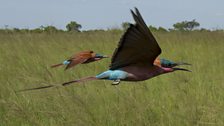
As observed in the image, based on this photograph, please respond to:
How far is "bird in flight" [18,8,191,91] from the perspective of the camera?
5.39 ft

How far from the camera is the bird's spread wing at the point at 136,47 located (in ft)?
5.09

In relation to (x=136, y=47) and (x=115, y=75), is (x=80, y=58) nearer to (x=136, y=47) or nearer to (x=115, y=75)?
(x=115, y=75)

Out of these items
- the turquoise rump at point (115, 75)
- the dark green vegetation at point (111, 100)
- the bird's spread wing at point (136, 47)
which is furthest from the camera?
the dark green vegetation at point (111, 100)

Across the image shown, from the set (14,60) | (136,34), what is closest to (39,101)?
(136,34)

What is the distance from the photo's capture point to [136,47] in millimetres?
1706

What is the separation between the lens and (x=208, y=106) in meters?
2.44

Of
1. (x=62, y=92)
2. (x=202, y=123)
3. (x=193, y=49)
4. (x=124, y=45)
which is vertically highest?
(x=193, y=49)

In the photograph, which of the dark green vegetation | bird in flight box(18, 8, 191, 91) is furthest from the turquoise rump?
the dark green vegetation

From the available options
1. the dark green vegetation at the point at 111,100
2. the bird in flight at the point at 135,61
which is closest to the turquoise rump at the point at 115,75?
the bird in flight at the point at 135,61

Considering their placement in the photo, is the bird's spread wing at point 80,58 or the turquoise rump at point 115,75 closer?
the turquoise rump at point 115,75

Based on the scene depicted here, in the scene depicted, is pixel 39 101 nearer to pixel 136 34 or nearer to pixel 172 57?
pixel 136 34

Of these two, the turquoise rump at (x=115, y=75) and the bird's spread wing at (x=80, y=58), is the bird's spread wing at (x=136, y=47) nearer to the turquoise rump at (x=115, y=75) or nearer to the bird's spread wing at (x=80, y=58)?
the turquoise rump at (x=115, y=75)

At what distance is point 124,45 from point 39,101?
1090 mm

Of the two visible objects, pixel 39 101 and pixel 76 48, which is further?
pixel 76 48
